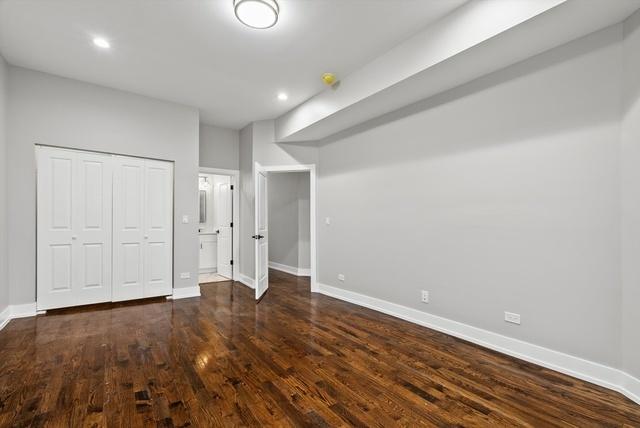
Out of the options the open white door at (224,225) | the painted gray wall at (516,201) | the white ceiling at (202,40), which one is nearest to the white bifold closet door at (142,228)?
the white ceiling at (202,40)

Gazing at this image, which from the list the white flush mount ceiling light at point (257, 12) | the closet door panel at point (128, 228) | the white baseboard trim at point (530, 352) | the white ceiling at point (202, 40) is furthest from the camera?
the closet door panel at point (128, 228)

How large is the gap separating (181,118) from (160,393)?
400cm

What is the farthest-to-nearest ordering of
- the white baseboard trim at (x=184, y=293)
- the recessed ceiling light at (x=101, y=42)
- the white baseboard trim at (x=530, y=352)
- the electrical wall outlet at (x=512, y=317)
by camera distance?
the white baseboard trim at (x=184, y=293) < the recessed ceiling light at (x=101, y=42) < the electrical wall outlet at (x=512, y=317) < the white baseboard trim at (x=530, y=352)

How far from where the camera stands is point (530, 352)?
260 cm

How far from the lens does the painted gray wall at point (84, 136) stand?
3.64 meters

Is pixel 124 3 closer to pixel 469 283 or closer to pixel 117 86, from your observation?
pixel 117 86

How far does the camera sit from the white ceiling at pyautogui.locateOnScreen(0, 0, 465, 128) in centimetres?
255

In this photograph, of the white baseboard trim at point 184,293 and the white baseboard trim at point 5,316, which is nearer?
the white baseboard trim at point 5,316

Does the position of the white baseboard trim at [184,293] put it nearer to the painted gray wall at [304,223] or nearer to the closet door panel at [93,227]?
the closet door panel at [93,227]

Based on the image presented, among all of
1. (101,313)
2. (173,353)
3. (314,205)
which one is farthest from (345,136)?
(101,313)

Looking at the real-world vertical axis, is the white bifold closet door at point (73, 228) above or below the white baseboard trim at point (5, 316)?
above

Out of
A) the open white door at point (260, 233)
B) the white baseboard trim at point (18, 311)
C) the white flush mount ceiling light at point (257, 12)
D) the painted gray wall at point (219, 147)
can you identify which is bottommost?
the white baseboard trim at point (18, 311)

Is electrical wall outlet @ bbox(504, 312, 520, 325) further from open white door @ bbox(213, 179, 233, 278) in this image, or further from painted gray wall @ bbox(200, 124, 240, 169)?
painted gray wall @ bbox(200, 124, 240, 169)

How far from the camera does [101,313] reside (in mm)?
3873
